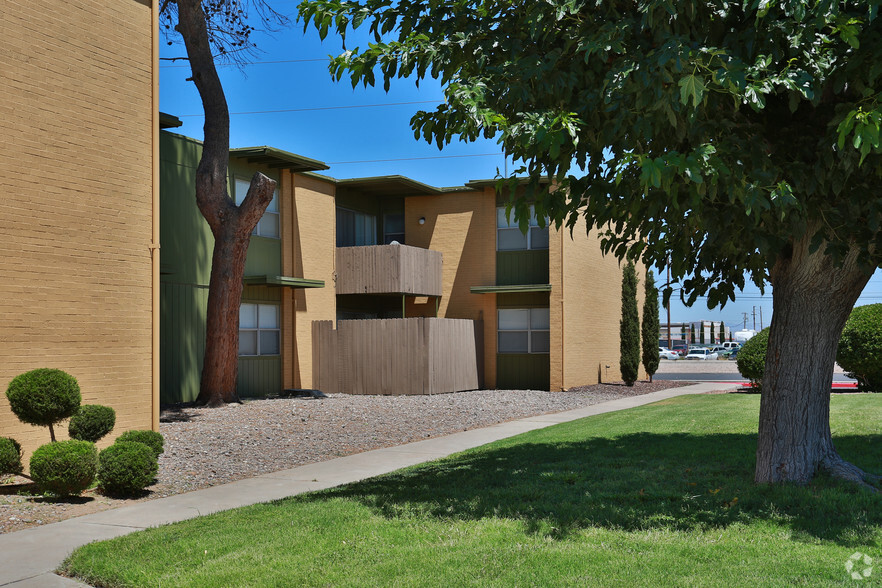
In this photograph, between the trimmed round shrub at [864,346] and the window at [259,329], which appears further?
the window at [259,329]

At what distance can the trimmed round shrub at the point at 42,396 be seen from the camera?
913cm

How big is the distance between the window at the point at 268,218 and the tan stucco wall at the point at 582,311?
7828 mm

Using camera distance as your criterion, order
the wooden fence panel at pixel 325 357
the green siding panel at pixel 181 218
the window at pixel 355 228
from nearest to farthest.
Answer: the green siding panel at pixel 181 218
the wooden fence panel at pixel 325 357
the window at pixel 355 228

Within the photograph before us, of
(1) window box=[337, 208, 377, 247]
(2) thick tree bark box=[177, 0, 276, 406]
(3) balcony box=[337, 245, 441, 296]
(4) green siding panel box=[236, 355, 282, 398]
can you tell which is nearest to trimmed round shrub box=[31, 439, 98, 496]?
(2) thick tree bark box=[177, 0, 276, 406]

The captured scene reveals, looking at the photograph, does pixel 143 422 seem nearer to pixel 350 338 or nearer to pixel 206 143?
pixel 206 143

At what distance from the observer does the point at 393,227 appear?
28156 millimetres

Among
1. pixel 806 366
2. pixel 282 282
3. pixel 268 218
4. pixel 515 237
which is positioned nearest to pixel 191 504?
pixel 806 366

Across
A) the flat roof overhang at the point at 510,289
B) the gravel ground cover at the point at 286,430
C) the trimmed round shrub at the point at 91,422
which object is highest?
the flat roof overhang at the point at 510,289

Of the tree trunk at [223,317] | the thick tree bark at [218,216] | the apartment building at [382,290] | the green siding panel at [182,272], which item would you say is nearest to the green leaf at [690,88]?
the thick tree bark at [218,216]

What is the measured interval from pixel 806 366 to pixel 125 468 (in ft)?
23.4

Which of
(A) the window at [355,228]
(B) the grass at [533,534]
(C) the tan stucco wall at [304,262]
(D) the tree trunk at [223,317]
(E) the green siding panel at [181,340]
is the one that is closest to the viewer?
(B) the grass at [533,534]

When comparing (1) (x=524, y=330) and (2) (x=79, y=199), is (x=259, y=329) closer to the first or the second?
(1) (x=524, y=330)

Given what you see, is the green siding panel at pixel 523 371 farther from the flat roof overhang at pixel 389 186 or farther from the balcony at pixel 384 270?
the flat roof overhang at pixel 389 186

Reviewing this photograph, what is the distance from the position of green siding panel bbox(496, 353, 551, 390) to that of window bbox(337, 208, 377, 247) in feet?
19.1
